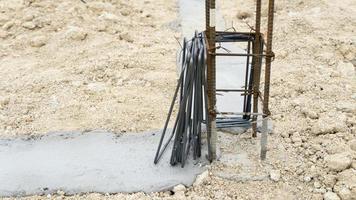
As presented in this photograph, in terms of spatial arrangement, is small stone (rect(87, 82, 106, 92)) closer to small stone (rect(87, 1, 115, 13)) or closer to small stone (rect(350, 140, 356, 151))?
small stone (rect(87, 1, 115, 13))

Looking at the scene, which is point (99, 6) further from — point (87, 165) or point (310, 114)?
point (310, 114)

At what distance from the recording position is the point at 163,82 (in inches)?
211

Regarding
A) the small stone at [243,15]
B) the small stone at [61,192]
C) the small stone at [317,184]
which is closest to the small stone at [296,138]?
the small stone at [317,184]

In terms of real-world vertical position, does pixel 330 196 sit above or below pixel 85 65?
below

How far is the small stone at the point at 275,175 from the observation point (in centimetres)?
378

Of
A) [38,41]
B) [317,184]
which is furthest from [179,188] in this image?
[38,41]

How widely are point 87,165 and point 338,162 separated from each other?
2098 mm

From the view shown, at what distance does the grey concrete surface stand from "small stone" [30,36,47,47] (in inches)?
89.8

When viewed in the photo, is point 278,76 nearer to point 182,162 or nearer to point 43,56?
point 182,162

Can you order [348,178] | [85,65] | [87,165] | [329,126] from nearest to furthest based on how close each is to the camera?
[348,178] < [87,165] < [329,126] < [85,65]

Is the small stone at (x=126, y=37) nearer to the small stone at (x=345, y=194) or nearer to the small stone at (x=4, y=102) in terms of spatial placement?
the small stone at (x=4, y=102)

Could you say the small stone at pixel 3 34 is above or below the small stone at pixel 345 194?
above

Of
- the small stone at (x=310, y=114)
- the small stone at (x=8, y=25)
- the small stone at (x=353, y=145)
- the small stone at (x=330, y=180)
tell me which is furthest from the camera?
the small stone at (x=8, y=25)

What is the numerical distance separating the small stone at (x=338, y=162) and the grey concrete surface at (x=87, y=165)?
1.03 m
